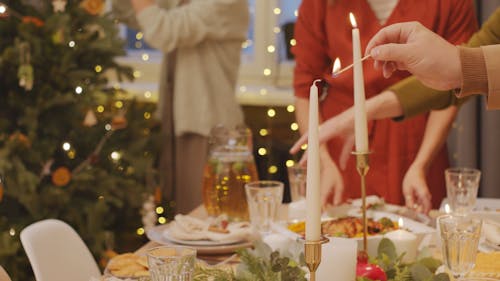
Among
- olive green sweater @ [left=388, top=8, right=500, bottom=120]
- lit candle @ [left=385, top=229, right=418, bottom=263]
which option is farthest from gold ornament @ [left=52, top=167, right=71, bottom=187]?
lit candle @ [left=385, top=229, right=418, bottom=263]

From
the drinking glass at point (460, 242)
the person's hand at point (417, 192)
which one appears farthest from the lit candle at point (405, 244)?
the person's hand at point (417, 192)

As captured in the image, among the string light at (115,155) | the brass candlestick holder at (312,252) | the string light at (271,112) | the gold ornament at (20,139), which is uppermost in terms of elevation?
the string light at (271,112)

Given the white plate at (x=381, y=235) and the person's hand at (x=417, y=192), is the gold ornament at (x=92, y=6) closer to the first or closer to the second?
the person's hand at (x=417, y=192)

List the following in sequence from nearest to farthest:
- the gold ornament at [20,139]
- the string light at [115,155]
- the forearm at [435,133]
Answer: the forearm at [435,133], the gold ornament at [20,139], the string light at [115,155]

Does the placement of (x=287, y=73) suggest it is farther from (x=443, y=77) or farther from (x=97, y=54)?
(x=443, y=77)

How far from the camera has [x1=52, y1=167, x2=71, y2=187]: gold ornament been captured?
334 cm

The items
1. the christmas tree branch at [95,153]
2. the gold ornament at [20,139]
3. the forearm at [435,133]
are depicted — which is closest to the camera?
the forearm at [435,133]

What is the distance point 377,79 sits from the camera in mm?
2498

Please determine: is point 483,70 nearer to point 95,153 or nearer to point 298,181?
point 298,181

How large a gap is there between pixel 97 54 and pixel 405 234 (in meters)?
2.28

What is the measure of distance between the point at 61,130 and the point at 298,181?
1706mm

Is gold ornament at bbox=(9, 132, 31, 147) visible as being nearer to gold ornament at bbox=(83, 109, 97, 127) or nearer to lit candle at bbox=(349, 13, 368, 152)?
gold ornament at bbox=(83, 109, 97, 127)

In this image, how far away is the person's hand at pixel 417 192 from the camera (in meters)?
2.11

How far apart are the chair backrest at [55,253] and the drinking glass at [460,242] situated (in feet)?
2.34
